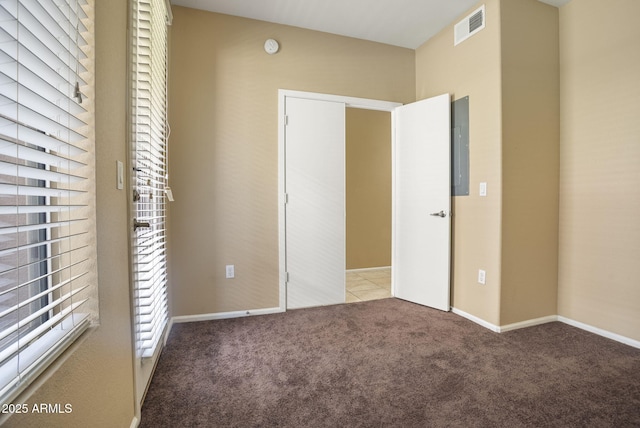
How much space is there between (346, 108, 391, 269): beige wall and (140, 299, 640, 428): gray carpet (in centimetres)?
202

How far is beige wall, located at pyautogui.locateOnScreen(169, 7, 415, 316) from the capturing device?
243cm

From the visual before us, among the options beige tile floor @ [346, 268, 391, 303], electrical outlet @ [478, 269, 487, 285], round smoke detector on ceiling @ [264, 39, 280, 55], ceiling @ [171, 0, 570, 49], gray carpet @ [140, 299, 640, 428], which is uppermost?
ceiling @ [171, 0, 570, 49]

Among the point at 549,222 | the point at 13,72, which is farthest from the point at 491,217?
the point at 13,72

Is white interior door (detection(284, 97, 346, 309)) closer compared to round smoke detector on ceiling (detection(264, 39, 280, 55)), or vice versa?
round smoke detector on ceiling (detection(264, 39, 280, 55))

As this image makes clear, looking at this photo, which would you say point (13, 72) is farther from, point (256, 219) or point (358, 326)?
point (358, 326)

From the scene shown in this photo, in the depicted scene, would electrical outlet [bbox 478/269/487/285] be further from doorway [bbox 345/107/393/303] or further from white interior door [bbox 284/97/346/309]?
doorway [bbox 345/107/393/303]

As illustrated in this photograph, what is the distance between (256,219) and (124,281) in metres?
1.45

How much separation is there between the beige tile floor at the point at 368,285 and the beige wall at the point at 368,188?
0.19 meters

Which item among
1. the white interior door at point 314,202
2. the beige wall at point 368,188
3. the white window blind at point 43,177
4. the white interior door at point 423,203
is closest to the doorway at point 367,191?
the beige wall at point 368,188

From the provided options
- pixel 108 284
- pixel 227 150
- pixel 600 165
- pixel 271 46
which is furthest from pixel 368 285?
pixel 108 284

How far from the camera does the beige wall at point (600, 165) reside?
206 cm

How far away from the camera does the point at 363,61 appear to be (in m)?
2.95

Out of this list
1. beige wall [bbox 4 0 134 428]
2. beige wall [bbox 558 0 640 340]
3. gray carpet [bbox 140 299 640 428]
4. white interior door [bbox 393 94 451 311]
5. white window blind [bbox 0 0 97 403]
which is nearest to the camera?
white window blind [bbox 0 0 97 403]

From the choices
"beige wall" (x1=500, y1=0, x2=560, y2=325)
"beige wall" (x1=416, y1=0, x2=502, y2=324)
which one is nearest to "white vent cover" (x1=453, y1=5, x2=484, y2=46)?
"beige wall" (x1=416, y1=0, x2=502, y2=324)
